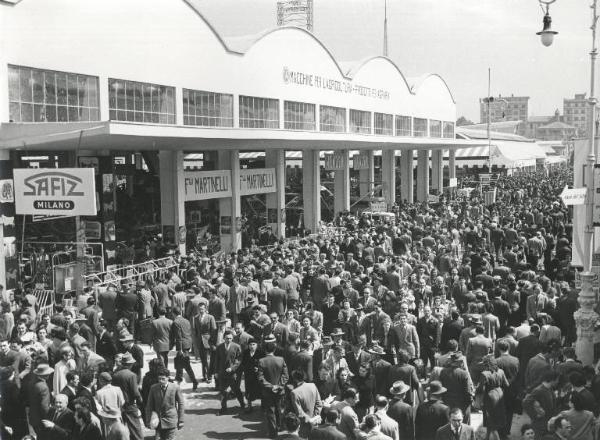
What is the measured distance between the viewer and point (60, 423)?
785cm

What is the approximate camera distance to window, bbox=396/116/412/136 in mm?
48237

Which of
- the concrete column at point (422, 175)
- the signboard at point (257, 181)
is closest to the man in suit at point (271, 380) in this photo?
the signboard at point (257, 181)

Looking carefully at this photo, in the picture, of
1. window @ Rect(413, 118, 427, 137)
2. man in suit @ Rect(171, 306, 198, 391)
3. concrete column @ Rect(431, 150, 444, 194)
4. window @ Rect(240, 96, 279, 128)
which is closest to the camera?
man in suit @ Rect(171, 306, 198, 391)

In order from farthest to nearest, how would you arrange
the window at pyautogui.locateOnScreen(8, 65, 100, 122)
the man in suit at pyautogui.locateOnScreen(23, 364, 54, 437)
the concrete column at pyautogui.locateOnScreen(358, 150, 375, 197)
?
the concrete column at pyautogui.locateOnScreen(358, 150, 375, 197) < the window at pyautogui.locateOnScreen(8, 65, 100, 122) < the man in suit at pyautogui.locateOnScreen(23, 364, 54, 437)

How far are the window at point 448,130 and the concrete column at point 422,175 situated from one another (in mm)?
9892

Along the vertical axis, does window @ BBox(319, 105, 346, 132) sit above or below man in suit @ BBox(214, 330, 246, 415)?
above

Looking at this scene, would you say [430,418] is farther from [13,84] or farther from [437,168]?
[437,168]

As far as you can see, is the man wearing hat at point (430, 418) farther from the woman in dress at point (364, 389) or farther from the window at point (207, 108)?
the window at point (207, 108)

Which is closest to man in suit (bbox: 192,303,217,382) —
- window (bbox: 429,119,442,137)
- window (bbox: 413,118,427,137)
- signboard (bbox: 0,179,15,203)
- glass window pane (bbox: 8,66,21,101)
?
signboard (bbox: 0,179,15,203)

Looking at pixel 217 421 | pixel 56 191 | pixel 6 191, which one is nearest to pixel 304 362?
pixel 217 421

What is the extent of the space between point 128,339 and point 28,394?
2030mm

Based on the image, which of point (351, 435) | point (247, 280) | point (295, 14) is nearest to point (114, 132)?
point (247, 280)

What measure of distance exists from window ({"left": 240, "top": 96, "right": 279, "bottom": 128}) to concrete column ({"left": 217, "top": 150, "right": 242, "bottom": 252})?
157 inches

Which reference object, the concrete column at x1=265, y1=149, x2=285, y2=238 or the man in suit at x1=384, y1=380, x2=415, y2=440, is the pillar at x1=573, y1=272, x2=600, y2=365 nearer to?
the man in suit at x1=384, y1=380, x2=415, y2=440
